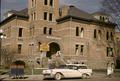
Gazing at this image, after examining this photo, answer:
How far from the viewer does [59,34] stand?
209ft

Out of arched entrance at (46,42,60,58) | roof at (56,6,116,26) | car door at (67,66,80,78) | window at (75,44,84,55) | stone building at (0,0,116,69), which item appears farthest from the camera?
arched entrance at (46,42,60,58)

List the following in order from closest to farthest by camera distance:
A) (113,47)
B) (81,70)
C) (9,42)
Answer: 1. (81,70)
2. (9,42)
3. (113,47)

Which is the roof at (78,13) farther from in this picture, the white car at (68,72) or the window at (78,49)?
the white car at (68,72)

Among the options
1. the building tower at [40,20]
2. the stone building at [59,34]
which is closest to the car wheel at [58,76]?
the stone building at [59,34]

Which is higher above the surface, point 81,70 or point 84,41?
point 84,41

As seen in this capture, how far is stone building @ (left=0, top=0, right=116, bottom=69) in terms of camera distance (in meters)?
60.9

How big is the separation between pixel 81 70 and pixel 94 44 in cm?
3106

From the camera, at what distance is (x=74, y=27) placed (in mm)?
61438

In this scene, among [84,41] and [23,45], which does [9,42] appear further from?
[84,41]

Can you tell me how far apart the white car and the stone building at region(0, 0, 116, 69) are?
23.6 metres

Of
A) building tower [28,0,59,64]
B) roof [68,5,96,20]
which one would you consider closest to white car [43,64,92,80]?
building tower [28,0,59,64]

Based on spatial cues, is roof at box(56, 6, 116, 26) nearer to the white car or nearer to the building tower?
the building tower

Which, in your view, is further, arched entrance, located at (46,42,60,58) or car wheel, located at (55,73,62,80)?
arched entrance, located at (46,42,60,58)

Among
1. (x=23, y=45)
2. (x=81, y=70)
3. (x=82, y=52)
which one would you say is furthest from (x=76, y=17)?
(x=81, y=70)
